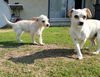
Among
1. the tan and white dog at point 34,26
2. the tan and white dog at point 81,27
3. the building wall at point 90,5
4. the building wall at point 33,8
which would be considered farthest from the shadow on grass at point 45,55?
the building wall at point 90,5

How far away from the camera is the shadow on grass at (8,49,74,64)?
5.57 metres

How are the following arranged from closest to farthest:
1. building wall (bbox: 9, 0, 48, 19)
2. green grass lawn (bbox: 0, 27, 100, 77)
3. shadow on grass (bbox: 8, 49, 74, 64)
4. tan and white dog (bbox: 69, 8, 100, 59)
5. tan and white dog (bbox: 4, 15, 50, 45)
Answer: green grass lawn (bbox: 0, 27, 100, 77) < tan and white dog (bbox: 69, 8, 100, 59) < shadow on grass (bbox: 8, 49, 74, 64) < tan and white dog (bbox: 4, 15, 50, 45) < building wall (bbox: 9, 0, 48, 19)

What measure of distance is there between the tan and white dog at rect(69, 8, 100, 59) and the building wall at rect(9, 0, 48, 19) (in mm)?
11071

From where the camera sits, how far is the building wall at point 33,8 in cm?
1664

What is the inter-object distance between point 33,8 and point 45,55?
37.1 ft

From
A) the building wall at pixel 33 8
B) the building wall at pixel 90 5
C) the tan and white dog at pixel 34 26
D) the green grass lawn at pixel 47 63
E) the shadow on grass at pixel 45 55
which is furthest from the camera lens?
the building wall at pixel 90 5

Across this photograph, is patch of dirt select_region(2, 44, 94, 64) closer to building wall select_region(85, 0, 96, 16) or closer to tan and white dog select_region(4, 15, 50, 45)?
tan and white dog select_region(4, 15, 50, 45)

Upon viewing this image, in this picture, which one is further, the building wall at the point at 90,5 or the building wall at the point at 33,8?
the building wall at the point at 90,5

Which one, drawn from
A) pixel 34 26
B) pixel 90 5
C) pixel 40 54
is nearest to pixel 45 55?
pixel 40 54

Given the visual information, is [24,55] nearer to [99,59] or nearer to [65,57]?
[65,57]

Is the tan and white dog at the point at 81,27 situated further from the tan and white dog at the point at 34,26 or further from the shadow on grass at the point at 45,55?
the tan and white dog at the point at 34,26

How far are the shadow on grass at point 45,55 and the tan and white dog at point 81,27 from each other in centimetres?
57

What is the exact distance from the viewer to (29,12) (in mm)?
16781

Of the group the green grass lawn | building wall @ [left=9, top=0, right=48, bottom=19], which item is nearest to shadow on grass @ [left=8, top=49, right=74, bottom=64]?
the green grass lawn
